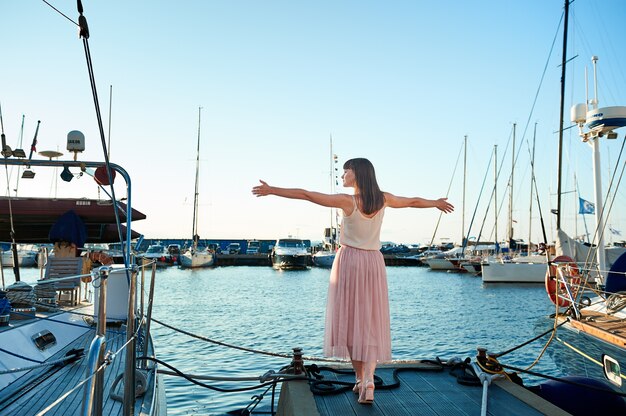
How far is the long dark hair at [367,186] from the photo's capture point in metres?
4.51

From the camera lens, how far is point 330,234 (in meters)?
69.5

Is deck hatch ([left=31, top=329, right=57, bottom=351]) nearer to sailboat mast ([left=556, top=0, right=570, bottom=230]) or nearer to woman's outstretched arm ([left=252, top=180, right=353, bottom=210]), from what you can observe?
woman's outstretched arm ([left=252, top=180, right=353, bottom=210])

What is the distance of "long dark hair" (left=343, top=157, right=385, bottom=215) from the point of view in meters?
4.51

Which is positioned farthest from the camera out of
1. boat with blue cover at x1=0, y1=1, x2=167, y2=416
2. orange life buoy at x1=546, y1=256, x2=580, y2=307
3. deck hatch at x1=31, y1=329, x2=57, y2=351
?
orange life buoy at x1=546, y1=256, x2=580, y2=307

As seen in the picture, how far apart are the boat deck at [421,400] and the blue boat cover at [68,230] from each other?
16.0 feet

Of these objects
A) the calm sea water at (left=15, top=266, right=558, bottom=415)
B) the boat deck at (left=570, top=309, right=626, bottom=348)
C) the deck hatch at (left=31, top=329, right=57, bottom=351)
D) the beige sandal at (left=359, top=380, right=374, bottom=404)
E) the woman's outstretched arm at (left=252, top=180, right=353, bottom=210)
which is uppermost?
the woman's outstretched arm at (left=252, top=180, right=353, bottom=210)

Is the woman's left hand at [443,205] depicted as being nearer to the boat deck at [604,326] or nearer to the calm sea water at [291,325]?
the boat deck at [604,326]

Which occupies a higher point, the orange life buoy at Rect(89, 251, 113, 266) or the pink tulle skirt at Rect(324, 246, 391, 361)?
the orange life buoy at Rect(89, 251, 113, 266)

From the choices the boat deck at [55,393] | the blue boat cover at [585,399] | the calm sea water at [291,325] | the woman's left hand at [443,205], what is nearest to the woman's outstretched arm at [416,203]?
the woman's left hand at [443,205]

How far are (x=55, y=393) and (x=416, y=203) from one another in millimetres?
3290

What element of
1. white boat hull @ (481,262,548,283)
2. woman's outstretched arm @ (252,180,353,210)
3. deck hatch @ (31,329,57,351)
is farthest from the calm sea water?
woman's outstretched arm @ (252,180,353,210)

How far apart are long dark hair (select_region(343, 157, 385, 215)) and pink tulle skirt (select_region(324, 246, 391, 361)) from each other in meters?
0.38

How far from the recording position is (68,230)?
8.45m

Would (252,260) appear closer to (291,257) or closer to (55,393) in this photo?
(291,257)
